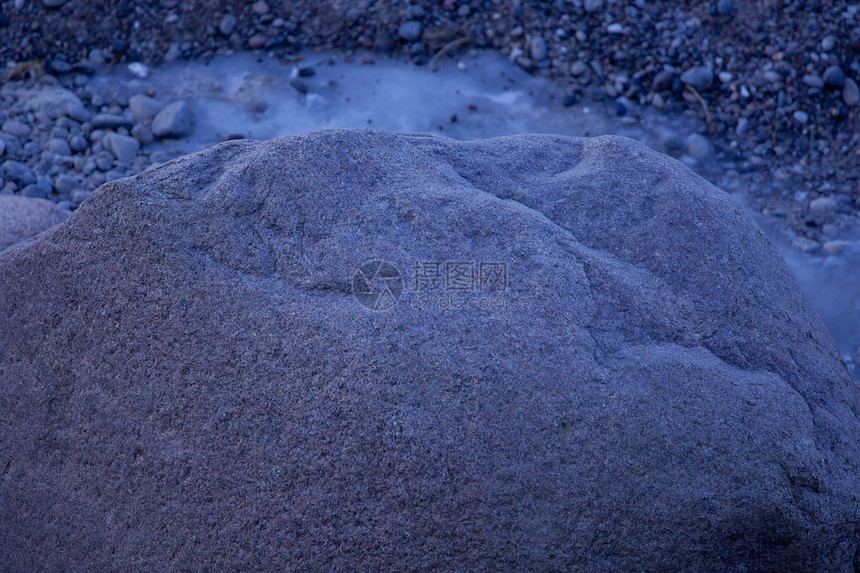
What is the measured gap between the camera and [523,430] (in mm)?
1609

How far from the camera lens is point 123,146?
12.6 ft

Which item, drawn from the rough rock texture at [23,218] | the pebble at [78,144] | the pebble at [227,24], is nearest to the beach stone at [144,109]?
the pebble at [78,144]

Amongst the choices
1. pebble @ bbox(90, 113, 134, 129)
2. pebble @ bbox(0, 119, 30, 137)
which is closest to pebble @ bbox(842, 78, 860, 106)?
pebble @ bbox(90, 113, 134, 129)

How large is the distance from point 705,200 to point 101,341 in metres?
1.80

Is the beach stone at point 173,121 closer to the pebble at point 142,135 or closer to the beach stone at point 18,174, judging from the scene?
the pebble at point 142,135

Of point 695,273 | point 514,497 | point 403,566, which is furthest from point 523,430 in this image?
point 695,273

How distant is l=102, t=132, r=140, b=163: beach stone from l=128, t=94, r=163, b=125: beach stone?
0.72 feet

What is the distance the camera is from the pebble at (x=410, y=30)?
4336 mm

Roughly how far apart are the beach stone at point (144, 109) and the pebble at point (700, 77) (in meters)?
3.18

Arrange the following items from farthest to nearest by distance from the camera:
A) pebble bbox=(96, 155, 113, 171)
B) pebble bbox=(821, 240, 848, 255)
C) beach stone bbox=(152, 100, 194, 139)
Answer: beach stone bbox=(152, 100, 194, 139)
pebble bbox=(96, 155, 113, 171)
pebble bbox=(821, 240, 848, 255)

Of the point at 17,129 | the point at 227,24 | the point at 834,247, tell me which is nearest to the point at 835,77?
the point at 834,247

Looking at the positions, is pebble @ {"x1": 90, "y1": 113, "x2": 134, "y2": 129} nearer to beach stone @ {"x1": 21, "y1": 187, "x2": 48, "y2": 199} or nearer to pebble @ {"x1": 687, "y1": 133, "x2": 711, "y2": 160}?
beach stone @ {"x1": 21, "y1": 187, "x2": 48, "y2": 199}

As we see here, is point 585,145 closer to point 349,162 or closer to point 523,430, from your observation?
point 349,162

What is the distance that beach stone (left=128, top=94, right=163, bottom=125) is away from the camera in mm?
4043
